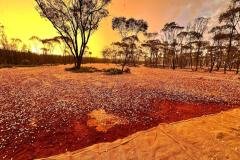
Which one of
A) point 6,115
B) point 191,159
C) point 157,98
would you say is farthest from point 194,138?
point 6,115

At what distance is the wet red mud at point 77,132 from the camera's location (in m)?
7.81

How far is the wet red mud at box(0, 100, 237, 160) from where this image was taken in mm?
7809

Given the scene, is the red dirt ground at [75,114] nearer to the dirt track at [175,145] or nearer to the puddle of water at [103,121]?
the puddle of water at [103,121]

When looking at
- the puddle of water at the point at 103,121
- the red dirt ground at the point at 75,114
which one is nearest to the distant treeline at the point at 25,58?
the red dirt ground at the point at 75,114

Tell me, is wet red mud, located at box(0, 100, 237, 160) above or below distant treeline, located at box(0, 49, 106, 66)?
below

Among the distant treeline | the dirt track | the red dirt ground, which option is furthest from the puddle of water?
the distant treeline

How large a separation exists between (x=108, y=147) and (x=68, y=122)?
3344 mm

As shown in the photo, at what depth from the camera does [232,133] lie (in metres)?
8.62

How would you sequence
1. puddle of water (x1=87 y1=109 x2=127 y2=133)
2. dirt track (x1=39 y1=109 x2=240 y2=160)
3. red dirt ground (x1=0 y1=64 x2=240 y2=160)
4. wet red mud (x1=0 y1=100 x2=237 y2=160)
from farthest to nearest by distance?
puddle of water (x1=87 y1=109 x2=127 y2=133) → red dirt ground (x1=0 y1=64 x2=240 y2=160) → wet red mud (x1=0 y1=100 x2=237 y2=160) → dirt track (x1=39 y1=109 x2=240 y2=160)

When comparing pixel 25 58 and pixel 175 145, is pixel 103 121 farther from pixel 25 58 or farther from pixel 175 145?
pixel 25 58

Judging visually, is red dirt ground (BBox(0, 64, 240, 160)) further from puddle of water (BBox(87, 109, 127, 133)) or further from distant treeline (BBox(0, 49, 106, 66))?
distant treeline (BBox(0, 49, 106, 66))

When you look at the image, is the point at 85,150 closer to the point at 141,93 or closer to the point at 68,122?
the point at 68,122

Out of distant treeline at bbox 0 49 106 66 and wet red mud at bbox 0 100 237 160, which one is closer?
wet red mud at bbox 0 100 237 160

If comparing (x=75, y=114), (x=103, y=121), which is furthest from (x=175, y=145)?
(x=75, y=114)
